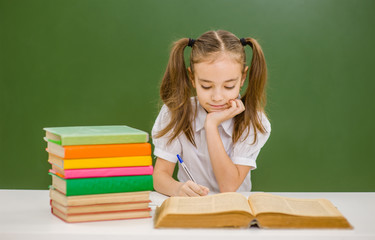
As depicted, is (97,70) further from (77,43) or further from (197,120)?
(197,120)

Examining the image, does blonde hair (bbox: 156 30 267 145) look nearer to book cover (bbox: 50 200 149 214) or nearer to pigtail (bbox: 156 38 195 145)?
pigtail (bbox: 156 38 195 145)

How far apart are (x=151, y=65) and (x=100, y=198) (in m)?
1.37

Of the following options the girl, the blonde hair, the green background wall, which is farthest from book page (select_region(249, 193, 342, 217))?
the green background wall

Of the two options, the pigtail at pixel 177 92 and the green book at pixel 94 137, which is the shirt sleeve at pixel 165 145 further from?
the green book at pixel 94 137

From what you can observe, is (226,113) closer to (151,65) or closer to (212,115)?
(212,115)

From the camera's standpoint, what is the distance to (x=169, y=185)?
1750 mm

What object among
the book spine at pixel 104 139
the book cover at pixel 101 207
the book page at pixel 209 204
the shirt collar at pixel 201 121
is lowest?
the book cover at pixel 101 207

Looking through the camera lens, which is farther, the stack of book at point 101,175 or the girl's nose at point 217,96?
the girl's nose at point 217,96

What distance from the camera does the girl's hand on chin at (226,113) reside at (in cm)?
183

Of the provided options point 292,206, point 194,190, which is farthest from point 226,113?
point 292,206

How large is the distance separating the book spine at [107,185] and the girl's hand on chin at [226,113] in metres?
0.72

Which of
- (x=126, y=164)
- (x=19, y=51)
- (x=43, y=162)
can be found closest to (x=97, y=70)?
(x=19, y=51)

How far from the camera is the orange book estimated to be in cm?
112

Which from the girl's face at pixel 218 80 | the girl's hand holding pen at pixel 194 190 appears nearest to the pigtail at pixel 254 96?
the girl's face at pixel 218 80
